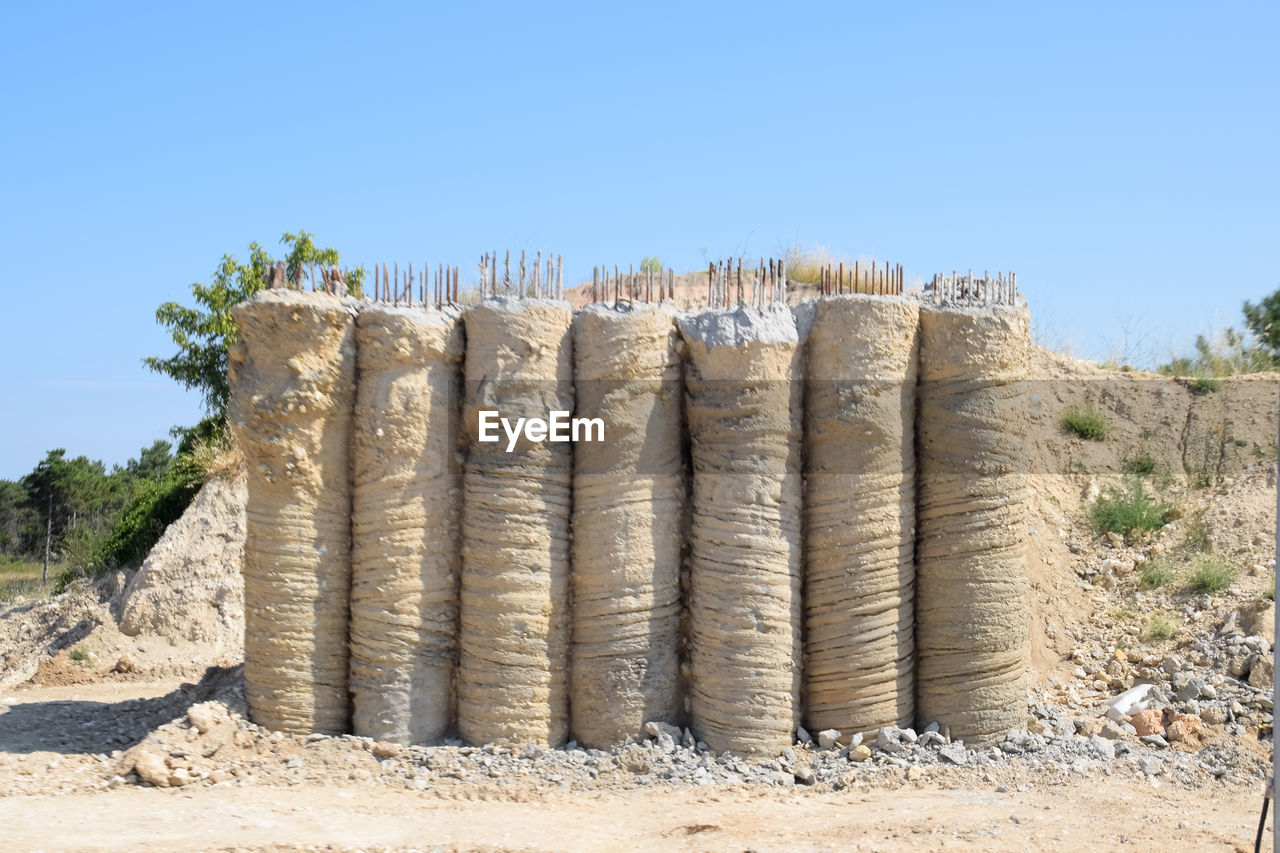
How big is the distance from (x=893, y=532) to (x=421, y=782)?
144 inches

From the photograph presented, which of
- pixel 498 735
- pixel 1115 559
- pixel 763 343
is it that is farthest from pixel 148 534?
pixel 1115 559

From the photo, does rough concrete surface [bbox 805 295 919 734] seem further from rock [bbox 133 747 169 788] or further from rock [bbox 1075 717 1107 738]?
rock [bbox 133 747 169 788]

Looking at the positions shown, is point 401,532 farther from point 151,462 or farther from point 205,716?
point 151,462

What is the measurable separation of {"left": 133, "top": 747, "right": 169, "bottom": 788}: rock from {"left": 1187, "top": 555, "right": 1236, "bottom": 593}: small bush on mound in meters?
8.99

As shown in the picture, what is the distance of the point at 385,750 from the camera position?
8.34 meters

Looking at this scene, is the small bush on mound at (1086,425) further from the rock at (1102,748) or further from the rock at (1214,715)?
the rock at (1102,748)

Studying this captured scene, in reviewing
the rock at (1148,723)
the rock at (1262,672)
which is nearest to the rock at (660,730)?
the rock at (1148,723)

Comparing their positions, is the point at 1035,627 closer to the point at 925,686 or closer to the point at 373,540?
the point at 925,686

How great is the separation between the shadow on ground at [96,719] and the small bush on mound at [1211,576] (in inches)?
335

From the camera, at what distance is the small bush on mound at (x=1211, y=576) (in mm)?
11156

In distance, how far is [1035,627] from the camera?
1095 centimetres

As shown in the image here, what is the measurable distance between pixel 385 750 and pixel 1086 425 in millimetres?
9624

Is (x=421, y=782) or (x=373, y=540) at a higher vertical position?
(x=373, y=540)

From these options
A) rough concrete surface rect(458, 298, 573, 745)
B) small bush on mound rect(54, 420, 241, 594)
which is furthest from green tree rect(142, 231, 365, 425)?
rough concrete surface rect(458, 298, 573, 745)
